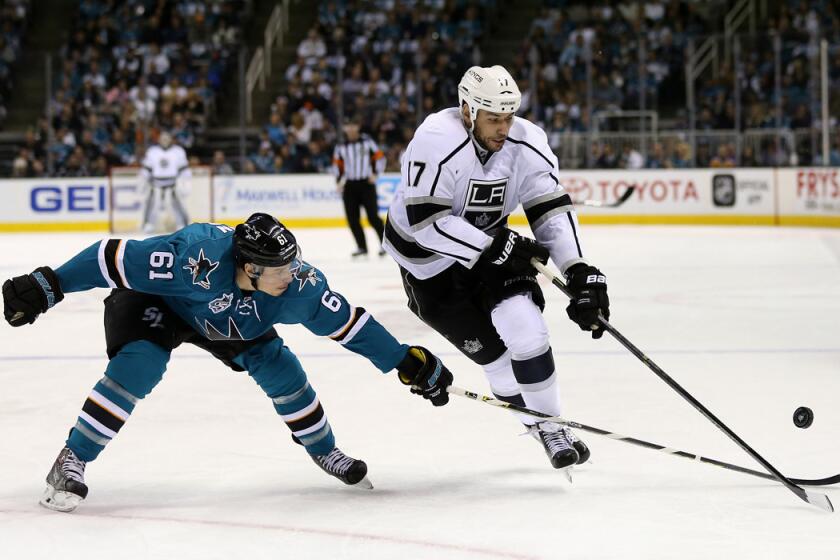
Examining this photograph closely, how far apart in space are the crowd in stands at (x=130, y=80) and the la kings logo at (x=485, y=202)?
13172 mm

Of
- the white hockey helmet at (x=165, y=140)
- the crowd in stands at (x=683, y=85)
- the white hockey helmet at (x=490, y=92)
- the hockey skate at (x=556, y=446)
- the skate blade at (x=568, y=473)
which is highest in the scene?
the crowd in stands at (x=683, y=85)

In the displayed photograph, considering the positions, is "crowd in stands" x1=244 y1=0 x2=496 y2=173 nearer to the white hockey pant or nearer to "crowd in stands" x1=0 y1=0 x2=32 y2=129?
"crowd in stands" x1=0 y1=0 x2=32 y2=129

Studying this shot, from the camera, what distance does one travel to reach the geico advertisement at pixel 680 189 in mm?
15047

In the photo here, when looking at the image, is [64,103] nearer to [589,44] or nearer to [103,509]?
[589,44]

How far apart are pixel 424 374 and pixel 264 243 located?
0.58 metres

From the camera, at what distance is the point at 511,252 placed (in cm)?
350

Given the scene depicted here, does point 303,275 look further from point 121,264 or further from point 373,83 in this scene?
point 373,83

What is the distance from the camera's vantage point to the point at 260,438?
13.3ft

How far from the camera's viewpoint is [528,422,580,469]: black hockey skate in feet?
11.2

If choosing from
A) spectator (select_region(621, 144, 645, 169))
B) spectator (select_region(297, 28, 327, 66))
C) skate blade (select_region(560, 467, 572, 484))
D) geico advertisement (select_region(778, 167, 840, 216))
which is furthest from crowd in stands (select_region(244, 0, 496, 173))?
skate blade (select_region(560, 467, 572, 484))

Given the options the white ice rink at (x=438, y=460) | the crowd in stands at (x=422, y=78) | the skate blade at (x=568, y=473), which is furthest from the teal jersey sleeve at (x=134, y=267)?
the crowd in stands at (x=422, y=78)

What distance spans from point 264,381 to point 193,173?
13.1 m

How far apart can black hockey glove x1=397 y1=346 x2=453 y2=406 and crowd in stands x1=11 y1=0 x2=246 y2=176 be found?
13552 millimetres

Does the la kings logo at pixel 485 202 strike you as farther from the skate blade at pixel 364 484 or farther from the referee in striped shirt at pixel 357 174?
the referee in striped shirt at pixel 357 174
